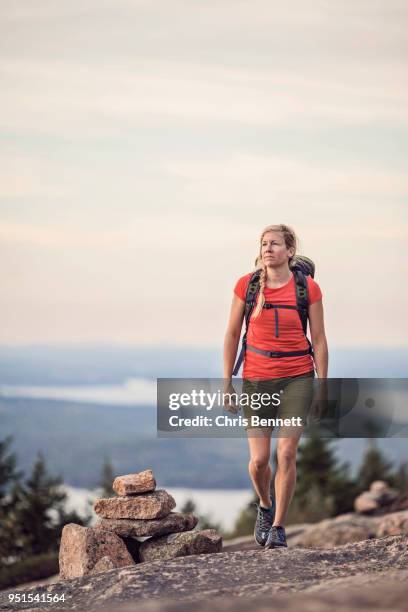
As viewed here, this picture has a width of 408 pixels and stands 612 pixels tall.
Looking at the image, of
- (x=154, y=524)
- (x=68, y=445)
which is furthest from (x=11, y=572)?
(x=68, y=445)

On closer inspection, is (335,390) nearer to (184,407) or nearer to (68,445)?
(184,407)

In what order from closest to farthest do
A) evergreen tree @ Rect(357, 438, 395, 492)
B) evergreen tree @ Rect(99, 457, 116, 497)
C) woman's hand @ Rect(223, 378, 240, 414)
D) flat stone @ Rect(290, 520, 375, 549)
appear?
woman's hand @ Rect(223, 378, 240, 414) < flat stone @ Rect(290, 520, 375, 549) < evergreen tree @ Rect(357, 438, 395, 492) < evergreen tree @ Rect(99, 457, 116, 497)

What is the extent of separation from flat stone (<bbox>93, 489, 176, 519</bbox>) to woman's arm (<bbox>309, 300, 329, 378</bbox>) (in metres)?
2.52

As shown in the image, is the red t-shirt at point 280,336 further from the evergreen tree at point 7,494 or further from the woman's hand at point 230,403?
the evergreen tree at point 7,494

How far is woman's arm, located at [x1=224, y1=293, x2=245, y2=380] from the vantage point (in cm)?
907

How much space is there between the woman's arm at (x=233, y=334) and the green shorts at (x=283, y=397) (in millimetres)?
326

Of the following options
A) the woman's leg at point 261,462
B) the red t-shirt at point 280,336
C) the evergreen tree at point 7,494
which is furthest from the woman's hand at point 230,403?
the evergreen tree at point 7,494

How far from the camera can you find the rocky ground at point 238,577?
25.1 ft

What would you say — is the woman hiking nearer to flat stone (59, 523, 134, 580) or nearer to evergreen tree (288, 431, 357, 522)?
flat stone (59, 523, 134, 580)

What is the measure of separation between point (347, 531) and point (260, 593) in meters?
13.5

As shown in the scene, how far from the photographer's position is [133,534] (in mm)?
10453

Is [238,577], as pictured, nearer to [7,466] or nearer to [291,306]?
[291,306]

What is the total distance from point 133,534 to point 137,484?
530mm

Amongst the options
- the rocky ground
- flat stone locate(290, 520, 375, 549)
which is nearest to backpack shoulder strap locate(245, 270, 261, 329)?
the rocky ground
